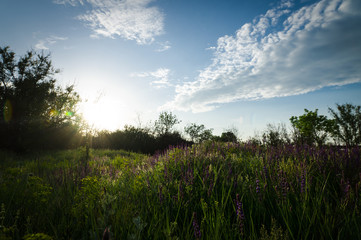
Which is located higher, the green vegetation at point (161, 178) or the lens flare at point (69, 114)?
the lens flare at point (69, 114)

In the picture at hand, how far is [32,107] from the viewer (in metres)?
13.0

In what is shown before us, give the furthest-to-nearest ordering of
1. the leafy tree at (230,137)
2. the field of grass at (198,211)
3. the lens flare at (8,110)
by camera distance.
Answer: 1. the lens flare at (8,110)
2. the leafy tree at (230,137)
3. the field of grass at (198,211)

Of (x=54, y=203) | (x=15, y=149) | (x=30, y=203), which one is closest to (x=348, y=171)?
(x=54, y=203)

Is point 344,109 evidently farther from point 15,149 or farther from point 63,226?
point 15,149

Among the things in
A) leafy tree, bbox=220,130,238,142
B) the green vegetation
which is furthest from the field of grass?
leafy tree, bbox=220,130,238,142

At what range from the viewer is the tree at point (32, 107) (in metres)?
11.2

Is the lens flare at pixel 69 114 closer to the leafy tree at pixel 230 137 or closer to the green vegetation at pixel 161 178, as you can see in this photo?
the green vegetation at pixel 161 178

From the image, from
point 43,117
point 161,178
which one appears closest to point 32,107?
point 43,117

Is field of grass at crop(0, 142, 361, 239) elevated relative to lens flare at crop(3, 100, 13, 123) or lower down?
lower down

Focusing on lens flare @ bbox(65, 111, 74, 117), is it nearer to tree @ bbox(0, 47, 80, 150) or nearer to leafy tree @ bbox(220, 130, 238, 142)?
tree @ bbox(0, 47, 80, 150)

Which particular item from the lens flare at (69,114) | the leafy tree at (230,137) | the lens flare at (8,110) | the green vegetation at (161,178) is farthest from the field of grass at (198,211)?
the lens flare at (69,114)

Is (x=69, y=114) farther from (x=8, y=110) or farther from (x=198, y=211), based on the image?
(x=198, y=211)

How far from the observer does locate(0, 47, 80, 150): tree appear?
11211mm

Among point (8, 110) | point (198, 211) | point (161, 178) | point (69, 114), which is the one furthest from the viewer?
point (69, 114)
